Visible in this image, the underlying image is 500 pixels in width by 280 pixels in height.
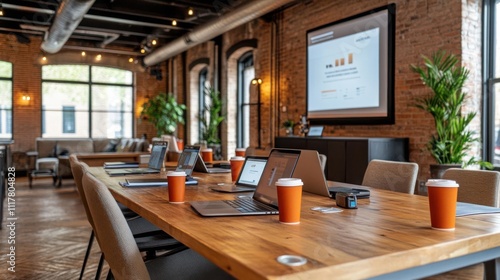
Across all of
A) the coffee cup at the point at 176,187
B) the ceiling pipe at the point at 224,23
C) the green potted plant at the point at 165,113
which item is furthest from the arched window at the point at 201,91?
the coffee cup at the point at 176,187

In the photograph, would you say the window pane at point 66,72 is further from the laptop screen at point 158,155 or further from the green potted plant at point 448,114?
the green potted plant at point 448,114

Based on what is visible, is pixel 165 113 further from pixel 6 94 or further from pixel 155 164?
pixel 155 164

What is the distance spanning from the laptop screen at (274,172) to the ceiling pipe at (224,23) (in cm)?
461

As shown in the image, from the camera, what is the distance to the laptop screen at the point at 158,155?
3311 mm

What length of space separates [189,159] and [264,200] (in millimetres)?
1112

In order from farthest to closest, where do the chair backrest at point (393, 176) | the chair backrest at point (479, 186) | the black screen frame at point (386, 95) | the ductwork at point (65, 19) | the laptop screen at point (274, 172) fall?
the ductwork at point (65, 19), the black screen frame at point (386, 95), the chair backrest at point (393, 176), the chair backrest at point (479, 186), the laptop screen at point (274, 172)

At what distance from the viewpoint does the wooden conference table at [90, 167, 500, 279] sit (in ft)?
3.28

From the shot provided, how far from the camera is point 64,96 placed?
1197 cm

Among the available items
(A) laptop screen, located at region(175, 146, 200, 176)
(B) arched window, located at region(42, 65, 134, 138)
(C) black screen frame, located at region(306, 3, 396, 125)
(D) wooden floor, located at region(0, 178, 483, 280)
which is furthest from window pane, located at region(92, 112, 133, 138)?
(A) laptop screen, located at region(175, 146, 200, 176)

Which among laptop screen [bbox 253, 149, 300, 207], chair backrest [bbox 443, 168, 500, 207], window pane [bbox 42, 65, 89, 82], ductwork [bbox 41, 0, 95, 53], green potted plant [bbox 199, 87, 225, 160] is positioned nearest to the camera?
laptop screen [bbox 253, 149, 300, 207]

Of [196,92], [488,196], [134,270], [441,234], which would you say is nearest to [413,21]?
[488,196]

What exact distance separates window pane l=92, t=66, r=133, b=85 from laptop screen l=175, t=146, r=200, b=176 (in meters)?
10.5

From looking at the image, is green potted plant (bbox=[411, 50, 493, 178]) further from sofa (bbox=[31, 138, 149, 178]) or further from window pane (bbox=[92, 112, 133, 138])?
window pane (bbox=[92, 112, 133, 138])

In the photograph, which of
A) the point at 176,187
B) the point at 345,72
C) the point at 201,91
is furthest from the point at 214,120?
the point at 176,187
